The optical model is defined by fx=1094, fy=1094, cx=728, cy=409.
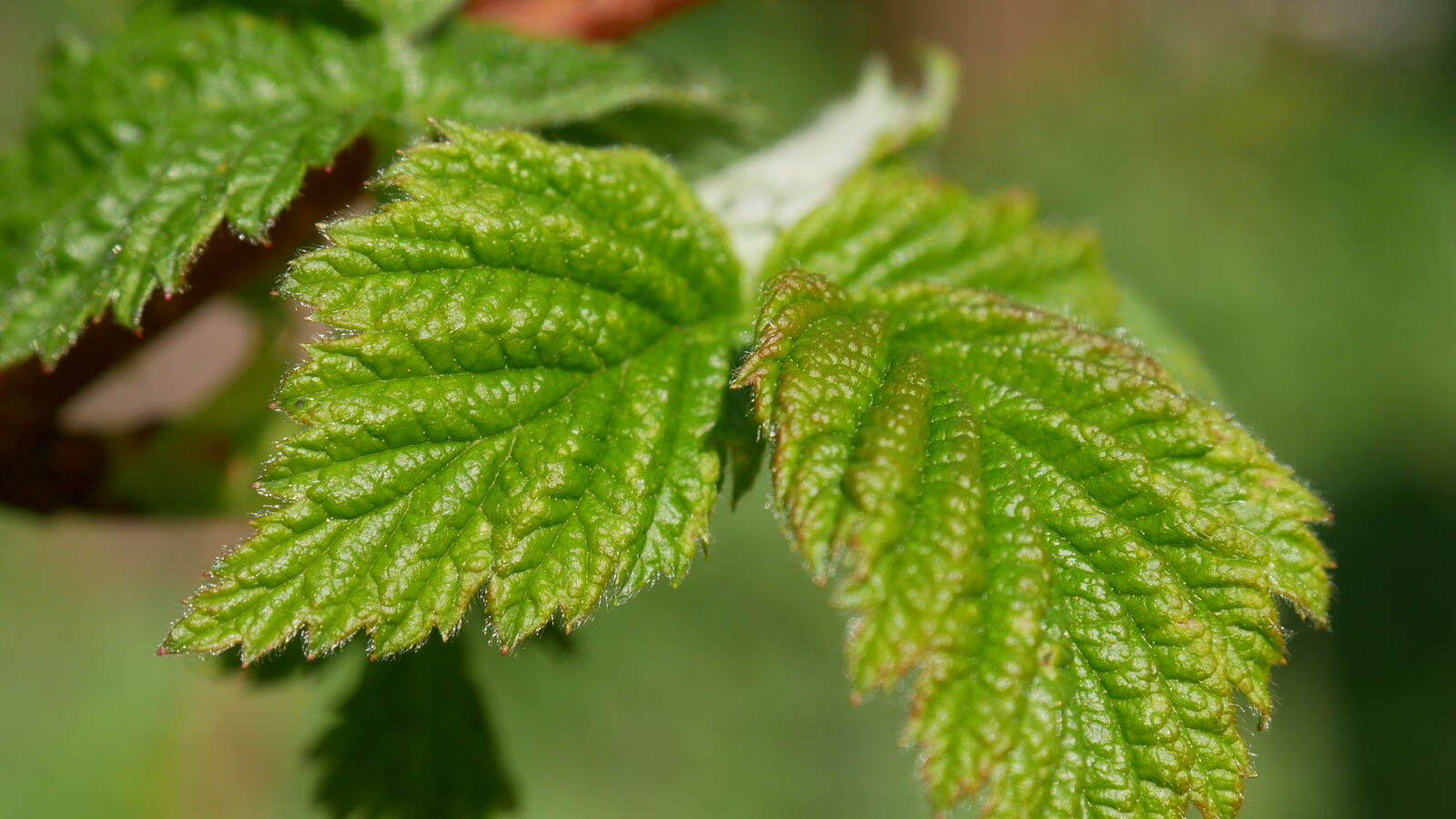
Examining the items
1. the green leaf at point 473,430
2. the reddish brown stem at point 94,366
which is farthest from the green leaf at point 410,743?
the green leaf at point 473,430

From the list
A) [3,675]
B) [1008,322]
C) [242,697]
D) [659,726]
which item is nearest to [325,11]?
[1008,322]

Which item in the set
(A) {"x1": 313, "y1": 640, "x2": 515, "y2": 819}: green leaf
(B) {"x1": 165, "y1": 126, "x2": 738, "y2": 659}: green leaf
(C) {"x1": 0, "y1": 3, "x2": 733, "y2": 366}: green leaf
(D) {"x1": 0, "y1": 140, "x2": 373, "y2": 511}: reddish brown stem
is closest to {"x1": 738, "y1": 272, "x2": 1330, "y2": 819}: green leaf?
(B) {"x1": 165, "y1": 126, "x2": 738, "y2": 659}: green leaf

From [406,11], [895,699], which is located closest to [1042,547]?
[406,11]

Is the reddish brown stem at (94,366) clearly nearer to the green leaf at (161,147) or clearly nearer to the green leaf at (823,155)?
the green leaf at (161,147)

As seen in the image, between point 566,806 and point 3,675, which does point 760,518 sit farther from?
point 3,675

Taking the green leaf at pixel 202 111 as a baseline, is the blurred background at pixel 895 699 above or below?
above

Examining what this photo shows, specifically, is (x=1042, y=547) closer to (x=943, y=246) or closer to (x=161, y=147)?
(x=943, y=246)
